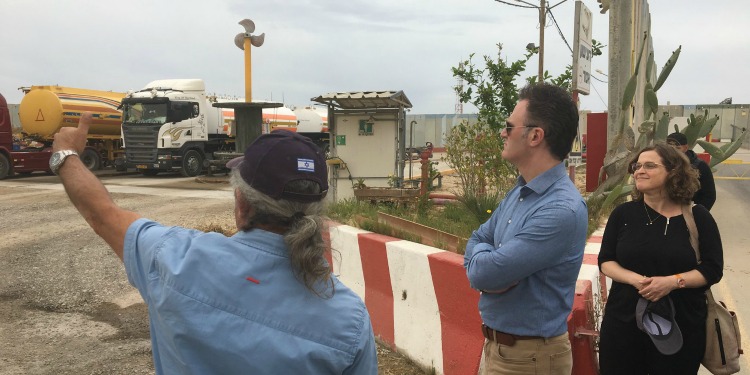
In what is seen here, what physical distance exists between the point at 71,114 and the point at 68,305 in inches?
745

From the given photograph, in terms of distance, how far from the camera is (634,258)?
338 cm

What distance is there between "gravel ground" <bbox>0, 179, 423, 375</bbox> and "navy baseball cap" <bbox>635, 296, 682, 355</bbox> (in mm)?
2081

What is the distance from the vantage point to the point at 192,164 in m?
23.6

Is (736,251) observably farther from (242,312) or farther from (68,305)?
(242,312)

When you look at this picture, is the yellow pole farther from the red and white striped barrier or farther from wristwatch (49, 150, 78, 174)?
wristwatch (49, 150, 78, 174)

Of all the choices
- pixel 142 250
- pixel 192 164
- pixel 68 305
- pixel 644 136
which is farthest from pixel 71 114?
pixel 142 250

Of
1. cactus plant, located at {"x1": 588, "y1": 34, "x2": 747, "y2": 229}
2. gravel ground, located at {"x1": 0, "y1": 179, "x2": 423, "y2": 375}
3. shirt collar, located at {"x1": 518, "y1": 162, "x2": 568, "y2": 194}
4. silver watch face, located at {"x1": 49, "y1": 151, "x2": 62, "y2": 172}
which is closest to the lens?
silver watch face, located at {"x1": 49, "y1": 151, "x2": 62, "y2": 172}

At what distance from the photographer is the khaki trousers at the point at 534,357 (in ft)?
9.20

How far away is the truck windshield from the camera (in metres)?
22.5

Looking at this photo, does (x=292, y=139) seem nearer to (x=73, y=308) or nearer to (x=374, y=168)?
(x=73, y=308)

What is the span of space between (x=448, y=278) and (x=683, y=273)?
1.64 m

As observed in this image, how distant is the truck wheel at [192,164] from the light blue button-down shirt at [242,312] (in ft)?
72.9

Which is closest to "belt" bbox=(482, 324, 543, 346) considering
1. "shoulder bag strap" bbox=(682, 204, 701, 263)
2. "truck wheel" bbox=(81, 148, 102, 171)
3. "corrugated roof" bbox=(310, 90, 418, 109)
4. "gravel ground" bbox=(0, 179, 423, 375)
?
"shoulder bag strap" bbox=(682, 204, 701, 263)

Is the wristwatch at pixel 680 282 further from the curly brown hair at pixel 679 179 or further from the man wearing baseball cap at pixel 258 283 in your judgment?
the man wearing baseball cap at pixel 258 283
